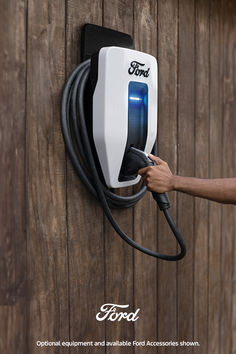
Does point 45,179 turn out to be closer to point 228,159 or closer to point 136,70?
point 136,70

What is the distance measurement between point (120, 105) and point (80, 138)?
5.9 inches

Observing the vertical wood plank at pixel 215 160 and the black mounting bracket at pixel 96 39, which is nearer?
the black mounting bracket at pixel 96 39

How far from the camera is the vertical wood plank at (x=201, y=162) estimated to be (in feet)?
5.70

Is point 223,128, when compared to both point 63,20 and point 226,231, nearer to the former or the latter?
point 226,231

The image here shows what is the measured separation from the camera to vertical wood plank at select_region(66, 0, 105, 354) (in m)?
1.24

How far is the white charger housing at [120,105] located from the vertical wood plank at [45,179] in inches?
4.8

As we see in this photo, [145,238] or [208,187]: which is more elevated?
[208,187]

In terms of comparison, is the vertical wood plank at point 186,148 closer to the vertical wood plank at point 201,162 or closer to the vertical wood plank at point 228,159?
the vertical wood plank at point 201,162

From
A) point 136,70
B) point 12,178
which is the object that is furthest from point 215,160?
point 12,178

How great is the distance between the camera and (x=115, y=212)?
1388 millimetres

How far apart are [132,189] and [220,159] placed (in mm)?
608

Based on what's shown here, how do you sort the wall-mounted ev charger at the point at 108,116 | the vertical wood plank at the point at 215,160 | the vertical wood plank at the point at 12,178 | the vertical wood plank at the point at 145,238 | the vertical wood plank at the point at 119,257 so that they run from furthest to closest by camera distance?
1. the vertical wood plank at the point at 215,160
2. the vertical wood plank at the point at 145,238
3. the vertical wood plank at the point at 119,257
4. the wall-mounted ev charger at the point at 108,116
5. the vertical wood plank at the point at 12,178

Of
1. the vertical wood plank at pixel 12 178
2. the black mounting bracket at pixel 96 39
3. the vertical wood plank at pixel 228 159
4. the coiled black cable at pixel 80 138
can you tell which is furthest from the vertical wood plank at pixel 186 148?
the vertical wood plank at pixel 12 178

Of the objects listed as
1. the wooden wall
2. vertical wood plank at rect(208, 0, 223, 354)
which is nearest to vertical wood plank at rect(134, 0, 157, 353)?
the wooden wall
